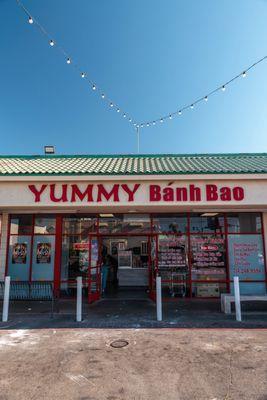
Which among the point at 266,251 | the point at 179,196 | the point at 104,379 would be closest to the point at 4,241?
the point at 179,196

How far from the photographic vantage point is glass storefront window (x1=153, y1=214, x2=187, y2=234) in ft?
42.0

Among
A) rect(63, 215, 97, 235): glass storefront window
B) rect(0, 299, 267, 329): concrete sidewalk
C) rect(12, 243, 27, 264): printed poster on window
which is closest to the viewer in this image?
rect(0, 299, 267, 329): concrete sidewalk

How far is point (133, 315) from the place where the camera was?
31.6ft

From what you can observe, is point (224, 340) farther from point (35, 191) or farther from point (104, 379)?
point (35, 191)

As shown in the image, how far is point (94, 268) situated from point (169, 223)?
12.0ft

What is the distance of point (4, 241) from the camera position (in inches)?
500

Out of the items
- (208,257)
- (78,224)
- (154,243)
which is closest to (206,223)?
(208,257)

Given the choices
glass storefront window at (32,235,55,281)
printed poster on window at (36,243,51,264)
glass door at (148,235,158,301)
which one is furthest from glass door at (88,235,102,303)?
glass door at (148,235,158,301)

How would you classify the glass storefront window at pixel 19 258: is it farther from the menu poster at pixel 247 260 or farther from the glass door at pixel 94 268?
the menu poster at pixel 247 260

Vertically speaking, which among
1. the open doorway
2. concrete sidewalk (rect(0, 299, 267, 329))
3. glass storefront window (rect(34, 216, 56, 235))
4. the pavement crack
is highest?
glass storefront window (rect(34, 216, 56, 235))

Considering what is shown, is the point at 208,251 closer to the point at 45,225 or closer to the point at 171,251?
the point at 171,251

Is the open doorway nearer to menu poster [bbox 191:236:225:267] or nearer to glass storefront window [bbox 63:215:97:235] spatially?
glass storefront window [bbox 63:215:97:235]

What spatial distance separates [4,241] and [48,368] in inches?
324

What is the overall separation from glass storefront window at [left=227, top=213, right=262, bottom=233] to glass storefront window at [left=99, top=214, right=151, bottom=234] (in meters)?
3.45
